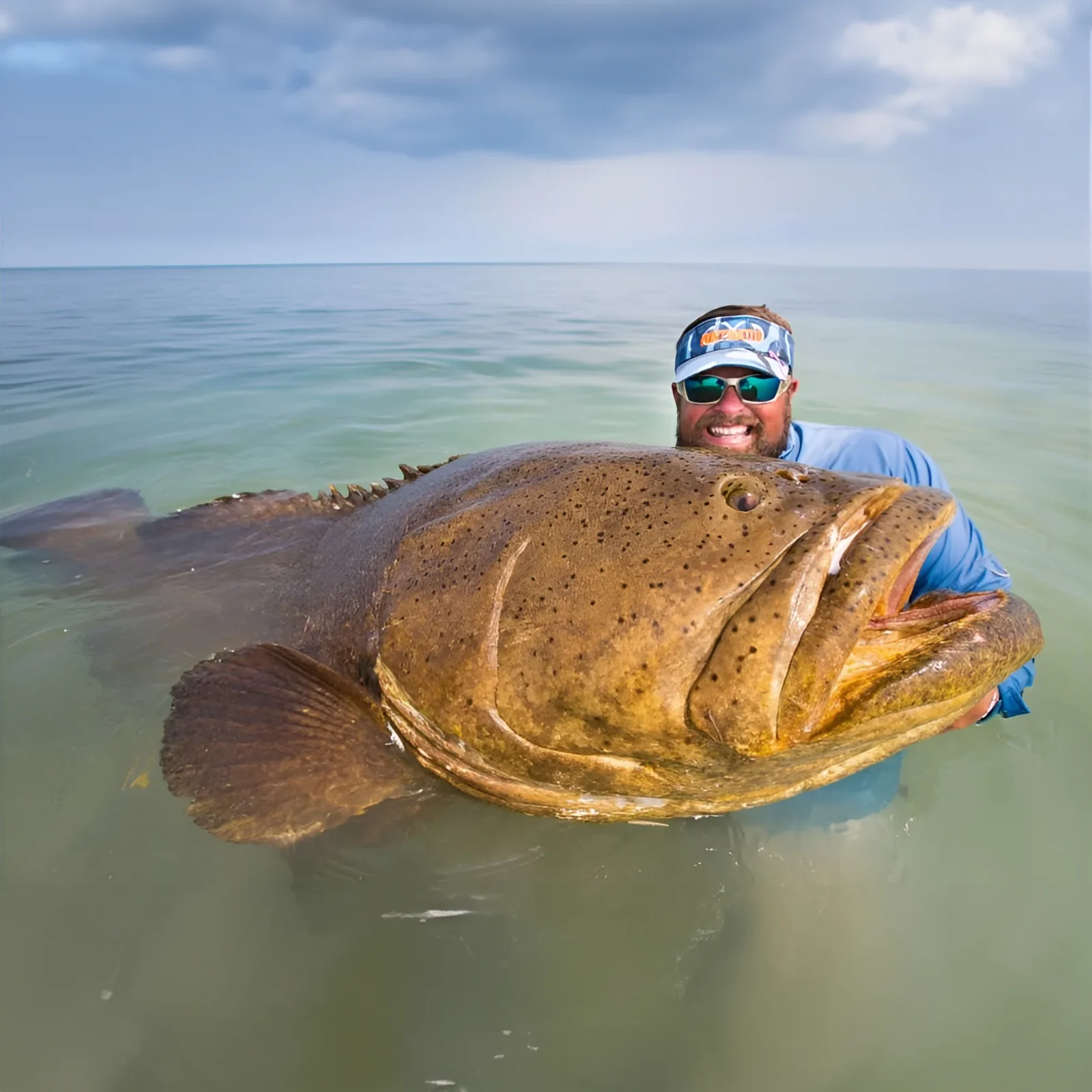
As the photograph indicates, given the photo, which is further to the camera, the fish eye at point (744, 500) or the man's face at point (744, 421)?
the man's face at point (744, 421)

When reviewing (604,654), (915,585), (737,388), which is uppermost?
(737,388)

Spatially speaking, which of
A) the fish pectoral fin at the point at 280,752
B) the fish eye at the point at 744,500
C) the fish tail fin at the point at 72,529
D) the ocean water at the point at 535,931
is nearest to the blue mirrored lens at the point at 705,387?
the fish eye at the point at 744,500

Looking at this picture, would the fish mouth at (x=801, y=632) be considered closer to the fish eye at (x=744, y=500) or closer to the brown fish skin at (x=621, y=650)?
the brown fish skin at (x=621, y=650)

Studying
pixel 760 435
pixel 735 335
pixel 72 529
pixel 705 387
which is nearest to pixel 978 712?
pixel 760 435

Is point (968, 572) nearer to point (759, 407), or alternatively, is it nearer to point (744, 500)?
point (759, 407)

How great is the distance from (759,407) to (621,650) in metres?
2.18

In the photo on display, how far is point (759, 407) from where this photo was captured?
11.7 feet

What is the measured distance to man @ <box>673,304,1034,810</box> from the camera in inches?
134

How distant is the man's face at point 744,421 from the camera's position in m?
3.57

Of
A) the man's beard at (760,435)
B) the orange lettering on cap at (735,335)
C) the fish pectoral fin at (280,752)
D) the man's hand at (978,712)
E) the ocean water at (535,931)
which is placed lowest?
the ocean water at (535,931)

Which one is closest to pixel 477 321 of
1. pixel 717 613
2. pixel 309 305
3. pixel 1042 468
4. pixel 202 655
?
pixel 309 305

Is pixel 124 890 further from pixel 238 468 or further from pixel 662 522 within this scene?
pixel 238 468

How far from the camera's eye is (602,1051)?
2119mm

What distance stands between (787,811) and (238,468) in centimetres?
635
